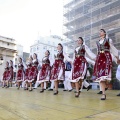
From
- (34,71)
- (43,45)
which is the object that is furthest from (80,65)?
(43,45)

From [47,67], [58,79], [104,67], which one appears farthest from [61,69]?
[104,67]

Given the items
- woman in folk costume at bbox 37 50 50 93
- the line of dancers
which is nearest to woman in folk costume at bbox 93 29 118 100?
the line of dancers

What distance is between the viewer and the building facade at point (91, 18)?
19.1 m

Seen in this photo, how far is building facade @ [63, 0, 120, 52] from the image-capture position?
62.7 feet

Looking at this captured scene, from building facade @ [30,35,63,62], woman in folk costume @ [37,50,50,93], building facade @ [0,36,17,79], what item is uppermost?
building facade @ [30,35,63,62]

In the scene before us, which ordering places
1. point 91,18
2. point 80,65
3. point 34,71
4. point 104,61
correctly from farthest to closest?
point 91,18
point 34,71
point 80,65
point 104,61

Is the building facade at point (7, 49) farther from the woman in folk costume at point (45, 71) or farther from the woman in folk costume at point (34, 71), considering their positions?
the woman in folk costume at point (45, 71)

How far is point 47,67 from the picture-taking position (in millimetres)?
7012

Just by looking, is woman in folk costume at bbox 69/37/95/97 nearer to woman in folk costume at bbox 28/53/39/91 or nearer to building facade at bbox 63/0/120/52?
woman in folk costume at bbox 28/53/39/91

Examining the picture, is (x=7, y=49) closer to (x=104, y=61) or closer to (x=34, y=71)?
(x=34, y=71)

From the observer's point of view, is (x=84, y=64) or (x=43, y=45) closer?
(x=84, y=64)

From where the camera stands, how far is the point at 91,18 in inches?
832

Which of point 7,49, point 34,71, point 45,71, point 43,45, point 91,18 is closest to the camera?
point 45,71

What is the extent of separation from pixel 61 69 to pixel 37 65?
209 cm
